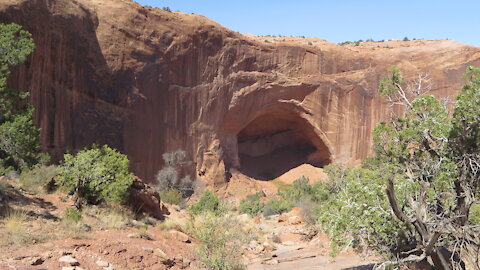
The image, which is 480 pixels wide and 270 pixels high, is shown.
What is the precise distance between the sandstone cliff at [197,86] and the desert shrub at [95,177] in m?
8.66

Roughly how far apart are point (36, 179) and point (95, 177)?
3.08 m

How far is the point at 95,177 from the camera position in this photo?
11461 millimetres

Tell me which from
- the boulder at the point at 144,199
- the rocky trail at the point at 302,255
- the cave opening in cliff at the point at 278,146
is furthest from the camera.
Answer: the cave opening in cliff at the point at 278,146

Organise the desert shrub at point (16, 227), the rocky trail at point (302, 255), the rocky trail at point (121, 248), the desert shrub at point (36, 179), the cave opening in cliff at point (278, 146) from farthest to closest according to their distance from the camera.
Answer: the cave opening in cliff at point (278, 146) < the desert shrub at point (36, 179) < the rocky trail at point (302, 255) < the desert shrub at point (16, 227) < the rocky trail at point (121, 248)

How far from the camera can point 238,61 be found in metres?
28.3

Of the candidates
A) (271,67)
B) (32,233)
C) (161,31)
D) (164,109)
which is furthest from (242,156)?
(32,233)

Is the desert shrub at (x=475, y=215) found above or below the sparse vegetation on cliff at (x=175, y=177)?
above

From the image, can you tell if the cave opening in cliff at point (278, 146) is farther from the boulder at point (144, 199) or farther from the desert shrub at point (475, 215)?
the desert shrub at point (475, 215)

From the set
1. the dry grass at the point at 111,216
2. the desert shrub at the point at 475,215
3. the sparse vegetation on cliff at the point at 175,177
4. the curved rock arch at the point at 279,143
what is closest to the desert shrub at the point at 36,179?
the dry grass at the point at 111,216

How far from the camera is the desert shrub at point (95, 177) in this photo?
11328mm

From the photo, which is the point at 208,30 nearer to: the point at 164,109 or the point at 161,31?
the point at 161,31

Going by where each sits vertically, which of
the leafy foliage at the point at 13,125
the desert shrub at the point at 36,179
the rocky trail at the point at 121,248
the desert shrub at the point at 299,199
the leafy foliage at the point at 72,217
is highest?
the leafy foliage at the point at 13,125

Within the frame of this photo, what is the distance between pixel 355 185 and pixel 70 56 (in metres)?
18.3

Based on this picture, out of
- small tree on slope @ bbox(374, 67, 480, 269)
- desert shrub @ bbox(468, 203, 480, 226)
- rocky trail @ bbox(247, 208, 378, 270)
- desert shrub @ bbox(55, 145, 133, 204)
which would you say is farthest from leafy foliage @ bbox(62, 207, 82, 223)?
desert shrub @ bbox(468, 203, 480, 226)
